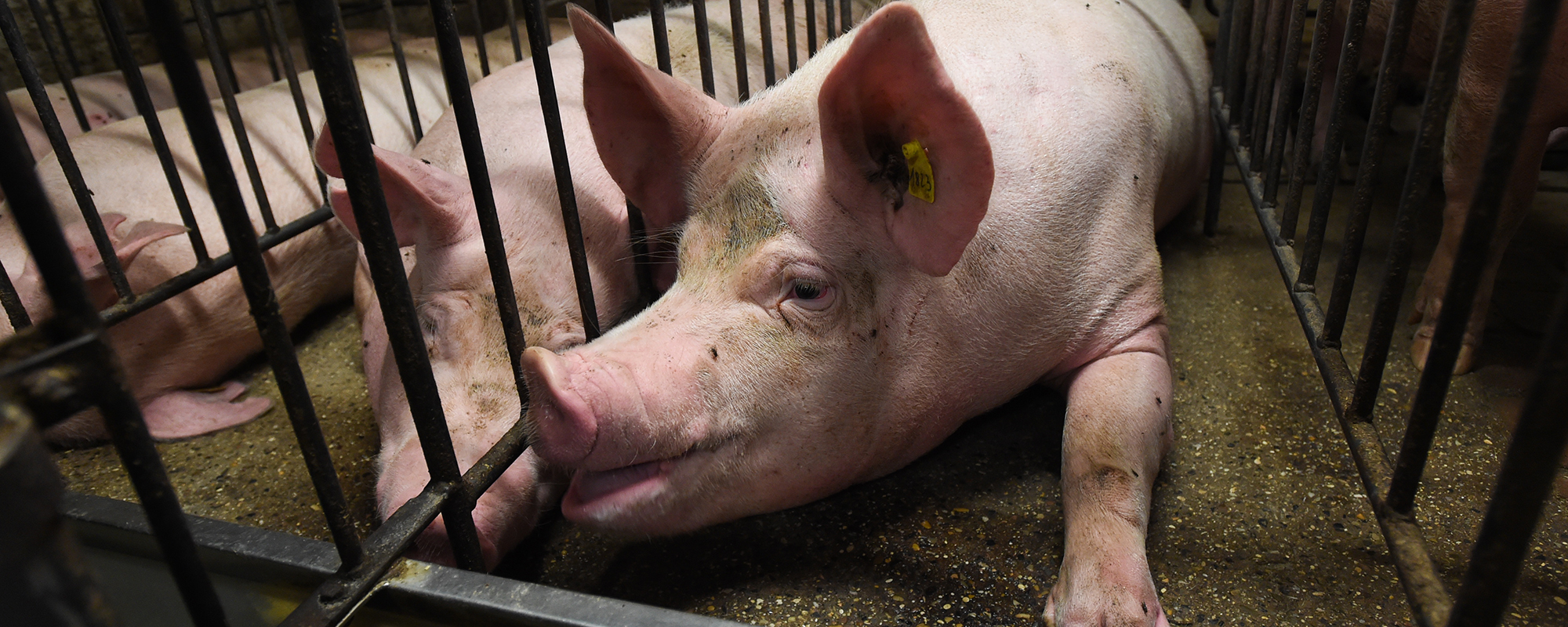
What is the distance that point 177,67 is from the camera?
0.90m

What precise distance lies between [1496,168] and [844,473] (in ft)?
4.16

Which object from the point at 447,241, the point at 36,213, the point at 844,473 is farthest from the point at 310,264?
the point at 36,213

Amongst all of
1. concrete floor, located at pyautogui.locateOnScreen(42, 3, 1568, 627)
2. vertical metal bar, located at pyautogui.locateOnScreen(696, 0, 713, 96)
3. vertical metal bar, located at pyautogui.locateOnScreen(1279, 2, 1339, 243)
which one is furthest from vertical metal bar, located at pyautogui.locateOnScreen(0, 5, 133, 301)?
vertical metal bar, located at pyautogui.locateOnScreen(1279, 2, 1339, 243)

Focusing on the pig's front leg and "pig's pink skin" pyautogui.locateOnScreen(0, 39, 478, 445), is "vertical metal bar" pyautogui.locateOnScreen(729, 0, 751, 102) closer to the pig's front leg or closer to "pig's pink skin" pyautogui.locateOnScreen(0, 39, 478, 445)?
the pig's front leg

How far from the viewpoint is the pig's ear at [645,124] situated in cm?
190

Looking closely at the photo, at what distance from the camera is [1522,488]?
819mm

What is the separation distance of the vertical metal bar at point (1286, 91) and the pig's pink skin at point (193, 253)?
307 cm

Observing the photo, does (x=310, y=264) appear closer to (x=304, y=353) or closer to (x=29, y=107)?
(x=304, y=353)

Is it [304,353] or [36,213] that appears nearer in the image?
[36,213]

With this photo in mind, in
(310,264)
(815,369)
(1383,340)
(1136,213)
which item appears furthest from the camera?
(310,264)

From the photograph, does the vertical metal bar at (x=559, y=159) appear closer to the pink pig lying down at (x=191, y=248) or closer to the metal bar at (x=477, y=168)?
the metal bar at (x=477, y=168)

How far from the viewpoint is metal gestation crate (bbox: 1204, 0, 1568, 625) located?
819 mm

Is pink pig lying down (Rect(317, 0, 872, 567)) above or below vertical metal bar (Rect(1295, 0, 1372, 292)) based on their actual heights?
below

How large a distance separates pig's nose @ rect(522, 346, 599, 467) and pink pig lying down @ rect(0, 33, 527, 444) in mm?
1692
